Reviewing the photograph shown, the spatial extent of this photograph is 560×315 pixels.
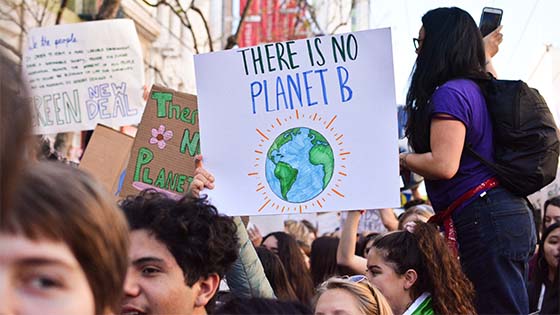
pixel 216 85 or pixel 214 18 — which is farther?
pixel 214 18

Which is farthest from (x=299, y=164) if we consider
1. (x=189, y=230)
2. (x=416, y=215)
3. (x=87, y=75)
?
(x=87, y=75)

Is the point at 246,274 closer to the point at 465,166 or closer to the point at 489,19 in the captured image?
the point at 465,166

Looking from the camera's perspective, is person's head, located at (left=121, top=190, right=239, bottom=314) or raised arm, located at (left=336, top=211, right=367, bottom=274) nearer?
person's head, located at (left=121, top=190, right=239, bottom=314)

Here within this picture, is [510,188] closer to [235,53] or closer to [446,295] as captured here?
[446,295]

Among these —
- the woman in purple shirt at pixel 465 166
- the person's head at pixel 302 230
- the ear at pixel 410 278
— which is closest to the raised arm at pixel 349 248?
the ear at pixel 410 278

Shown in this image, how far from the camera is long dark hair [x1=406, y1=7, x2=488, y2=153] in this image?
369 cm

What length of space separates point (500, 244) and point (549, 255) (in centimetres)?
220

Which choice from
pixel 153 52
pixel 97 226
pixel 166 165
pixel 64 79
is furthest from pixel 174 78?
pixel 97 226

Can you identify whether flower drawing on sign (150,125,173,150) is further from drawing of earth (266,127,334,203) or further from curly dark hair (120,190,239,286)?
curly dark hair (120,190,239,286)

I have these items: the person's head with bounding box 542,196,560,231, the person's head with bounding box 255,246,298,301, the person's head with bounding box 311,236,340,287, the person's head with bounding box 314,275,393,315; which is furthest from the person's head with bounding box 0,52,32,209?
the person's head with bounding box 311,236,340,287

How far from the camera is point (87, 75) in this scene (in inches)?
246

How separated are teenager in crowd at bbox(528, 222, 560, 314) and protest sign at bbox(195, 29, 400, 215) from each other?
2198 mm

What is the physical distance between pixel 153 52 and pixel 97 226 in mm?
30453

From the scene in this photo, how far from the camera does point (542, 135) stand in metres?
3.54
